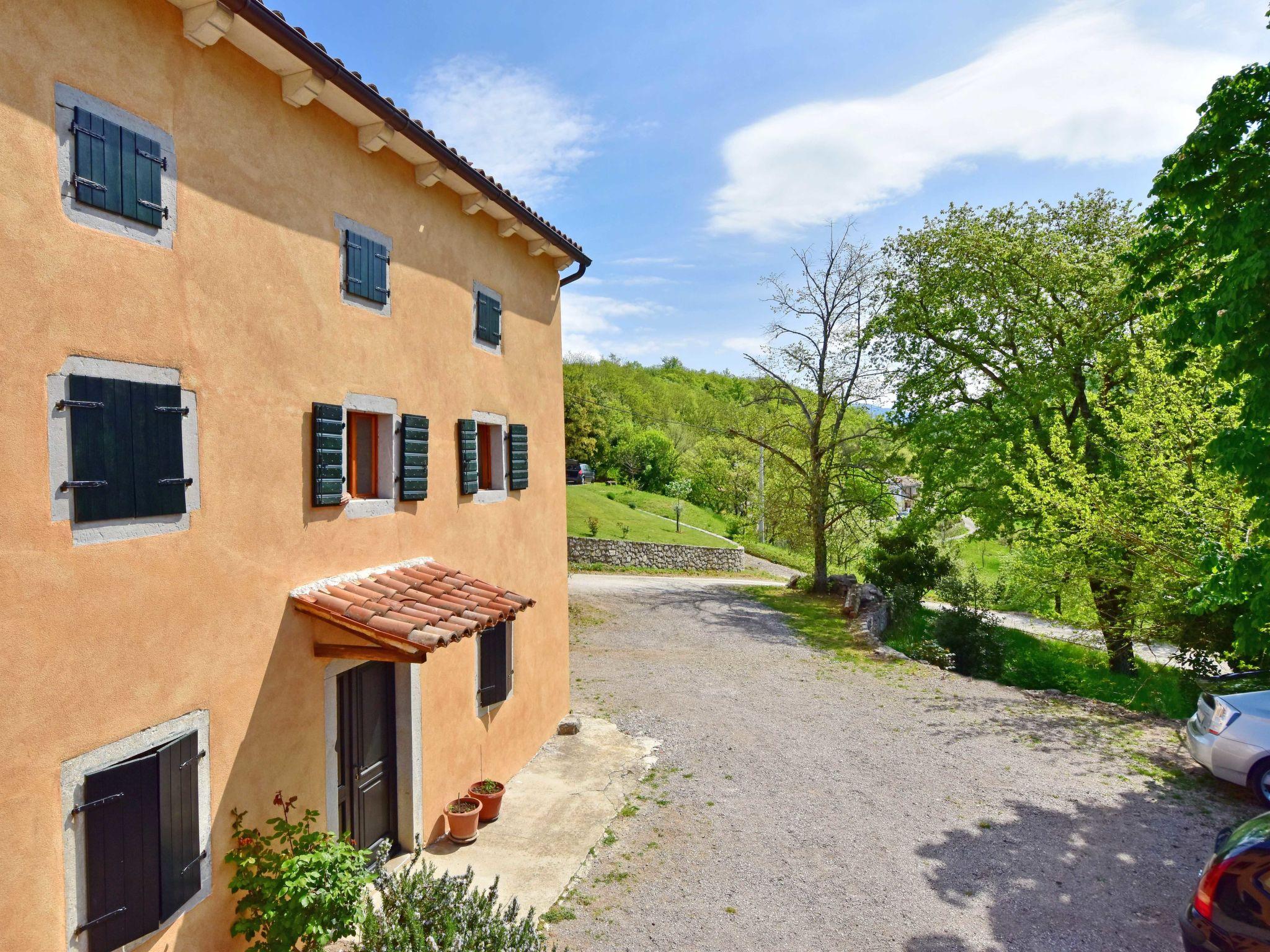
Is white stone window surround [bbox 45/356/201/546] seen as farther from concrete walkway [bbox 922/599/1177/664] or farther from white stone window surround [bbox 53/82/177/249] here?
concrete walkway [bbox 922/599/1177/664]

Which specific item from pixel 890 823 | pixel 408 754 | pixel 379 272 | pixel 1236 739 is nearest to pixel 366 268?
pixel 379 272

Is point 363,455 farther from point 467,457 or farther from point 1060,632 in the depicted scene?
point 1060,632

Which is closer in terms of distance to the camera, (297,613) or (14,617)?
(14,617)

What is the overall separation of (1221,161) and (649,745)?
9.40 metres

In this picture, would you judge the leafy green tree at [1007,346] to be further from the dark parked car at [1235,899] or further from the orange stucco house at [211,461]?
the orange stucco house at [211,461]

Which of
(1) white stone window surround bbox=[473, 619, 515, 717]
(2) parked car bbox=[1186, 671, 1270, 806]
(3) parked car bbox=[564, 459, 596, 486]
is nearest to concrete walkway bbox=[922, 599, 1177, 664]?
(2) parked car bbox=[1186, 671, 1270, 806]

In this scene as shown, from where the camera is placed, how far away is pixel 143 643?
13.8 feet

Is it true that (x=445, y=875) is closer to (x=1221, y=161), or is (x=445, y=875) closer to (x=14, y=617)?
(x=14, y=617)

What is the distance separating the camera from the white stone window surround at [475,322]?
8227 mm

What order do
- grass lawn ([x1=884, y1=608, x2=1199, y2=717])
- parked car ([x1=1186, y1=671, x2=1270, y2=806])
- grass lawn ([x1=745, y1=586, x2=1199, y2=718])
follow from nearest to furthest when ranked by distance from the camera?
1. parked car ([x1=1186, y1=671, x2=1270, y2=806])
2. grass lawn ([x1=884, y1=608, x2=1199, y2=717])
3. grass lawn ([x1=745, y1=586, x2=1199, y2=718])

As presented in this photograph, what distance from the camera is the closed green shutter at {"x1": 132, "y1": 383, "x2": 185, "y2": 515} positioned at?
4191 millimetres

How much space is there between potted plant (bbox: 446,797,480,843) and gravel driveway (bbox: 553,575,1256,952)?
1.30 m

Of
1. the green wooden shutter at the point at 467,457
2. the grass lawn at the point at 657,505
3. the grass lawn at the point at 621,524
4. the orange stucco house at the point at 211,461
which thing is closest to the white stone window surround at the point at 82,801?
the orange stucco house at the point at 211,461

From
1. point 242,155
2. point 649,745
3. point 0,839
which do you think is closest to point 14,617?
point 0,839
